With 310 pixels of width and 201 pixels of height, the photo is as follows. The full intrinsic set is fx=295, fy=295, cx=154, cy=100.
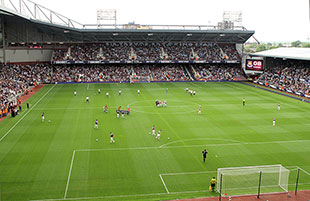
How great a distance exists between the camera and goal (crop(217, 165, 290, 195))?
18.5m

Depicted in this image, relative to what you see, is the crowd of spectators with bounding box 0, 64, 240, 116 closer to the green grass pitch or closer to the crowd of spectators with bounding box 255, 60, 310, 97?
the crowd of spectators with bounding box 255, 60, 310, 97

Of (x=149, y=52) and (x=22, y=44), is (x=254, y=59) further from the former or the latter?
(x=22, y=44)

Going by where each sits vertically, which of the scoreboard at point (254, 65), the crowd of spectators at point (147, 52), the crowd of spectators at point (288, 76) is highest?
the crowd of spectators at point (147, 52)

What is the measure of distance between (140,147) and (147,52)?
55.5m

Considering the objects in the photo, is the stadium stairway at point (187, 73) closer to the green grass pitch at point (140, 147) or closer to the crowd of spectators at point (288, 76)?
the crowd of spectators at point (288, 76)

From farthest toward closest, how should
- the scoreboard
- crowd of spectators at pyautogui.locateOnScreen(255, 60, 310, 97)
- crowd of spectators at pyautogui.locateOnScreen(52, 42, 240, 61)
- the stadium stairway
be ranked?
the stadium stairway < crowd of spectators at pyautogui.locateOnScreen(52, 42, 240, 61) < the scoreboard < crowd of spectators at pyautogui.locateOnScreen(255, 60, 310, 97)

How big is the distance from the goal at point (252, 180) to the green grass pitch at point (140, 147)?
1.02 m

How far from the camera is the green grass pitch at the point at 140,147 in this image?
62.6 feet

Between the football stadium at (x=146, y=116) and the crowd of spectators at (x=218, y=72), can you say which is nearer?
the football stadium at (x=146, y=116)

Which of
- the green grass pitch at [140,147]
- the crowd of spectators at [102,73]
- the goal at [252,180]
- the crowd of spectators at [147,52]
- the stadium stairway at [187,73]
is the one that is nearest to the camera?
the goal at [252,180]

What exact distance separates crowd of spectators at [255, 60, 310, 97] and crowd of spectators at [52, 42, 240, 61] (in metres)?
12.2

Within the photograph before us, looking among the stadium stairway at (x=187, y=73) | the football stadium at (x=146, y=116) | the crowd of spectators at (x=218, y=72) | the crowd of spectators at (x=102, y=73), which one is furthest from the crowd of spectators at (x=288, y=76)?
the stadium stairway at (x=187, y=73)

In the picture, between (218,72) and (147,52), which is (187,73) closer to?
(218,72)

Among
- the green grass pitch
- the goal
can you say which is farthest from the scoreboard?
the goal
